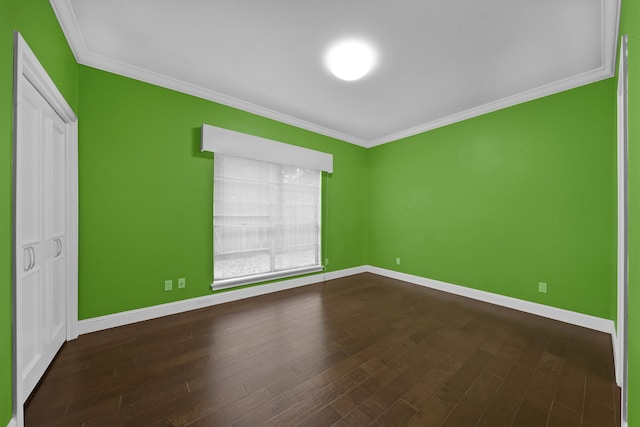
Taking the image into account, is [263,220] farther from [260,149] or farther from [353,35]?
[353,35]

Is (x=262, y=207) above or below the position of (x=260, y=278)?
above

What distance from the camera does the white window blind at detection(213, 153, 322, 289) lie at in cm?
345

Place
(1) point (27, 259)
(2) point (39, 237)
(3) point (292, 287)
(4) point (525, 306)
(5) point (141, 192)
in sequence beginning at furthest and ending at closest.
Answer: (3) point (292, 287), (4) point (525, 306), (5) point (141, 192), (2) point (39, 237), (1) point (27, 259)

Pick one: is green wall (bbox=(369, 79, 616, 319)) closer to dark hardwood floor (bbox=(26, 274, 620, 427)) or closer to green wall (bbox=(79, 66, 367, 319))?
dark hardwood floor (bbox=(26, 274, 620, 427))

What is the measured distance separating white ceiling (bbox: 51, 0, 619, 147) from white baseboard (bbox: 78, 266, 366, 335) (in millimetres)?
2672

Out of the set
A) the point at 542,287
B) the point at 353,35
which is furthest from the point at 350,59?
the point at 542,287

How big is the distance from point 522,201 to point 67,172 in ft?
16.9

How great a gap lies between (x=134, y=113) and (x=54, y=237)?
1.52 metres

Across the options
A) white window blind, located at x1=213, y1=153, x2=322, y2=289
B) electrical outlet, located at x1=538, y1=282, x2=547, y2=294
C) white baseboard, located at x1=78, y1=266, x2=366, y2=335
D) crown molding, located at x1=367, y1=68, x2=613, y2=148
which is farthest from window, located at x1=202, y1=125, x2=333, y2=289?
electrical outlet, located at x1=538, y1=282, x2=547, y2=294

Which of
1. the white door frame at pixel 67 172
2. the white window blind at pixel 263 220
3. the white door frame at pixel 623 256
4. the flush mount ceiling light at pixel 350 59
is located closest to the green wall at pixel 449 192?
the white door frame at pixel 67 172

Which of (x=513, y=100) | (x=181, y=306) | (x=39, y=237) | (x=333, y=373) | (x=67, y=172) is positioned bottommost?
(x=333, y=373)

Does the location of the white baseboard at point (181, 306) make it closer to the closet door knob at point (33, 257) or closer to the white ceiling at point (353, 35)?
the closet door knob at point (33, 257)

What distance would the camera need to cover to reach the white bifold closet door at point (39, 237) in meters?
1.58

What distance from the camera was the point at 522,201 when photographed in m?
3.18
